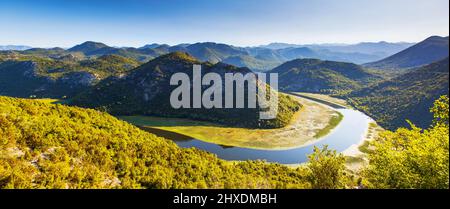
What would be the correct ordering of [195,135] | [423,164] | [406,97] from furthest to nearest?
[406,97] < [195,135] < [423,164]

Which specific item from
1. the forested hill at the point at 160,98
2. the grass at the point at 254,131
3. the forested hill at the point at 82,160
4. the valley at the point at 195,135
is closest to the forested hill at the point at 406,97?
the valley at the point at 195,135

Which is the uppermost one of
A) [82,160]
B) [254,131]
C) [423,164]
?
[423,164]

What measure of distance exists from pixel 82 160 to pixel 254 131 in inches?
2972

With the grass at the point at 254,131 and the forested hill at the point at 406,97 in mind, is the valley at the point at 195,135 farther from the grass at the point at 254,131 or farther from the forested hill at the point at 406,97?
the forested hill at the point at 406,97

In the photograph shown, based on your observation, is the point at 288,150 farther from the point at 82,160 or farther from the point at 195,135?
the point at 82,160

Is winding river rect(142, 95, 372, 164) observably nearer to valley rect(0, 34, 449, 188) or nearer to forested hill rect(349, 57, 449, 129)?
valley rect(0, 34, 449, 188)

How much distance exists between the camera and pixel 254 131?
94375 mm

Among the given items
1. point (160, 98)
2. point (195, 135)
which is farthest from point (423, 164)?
point (160, 98)

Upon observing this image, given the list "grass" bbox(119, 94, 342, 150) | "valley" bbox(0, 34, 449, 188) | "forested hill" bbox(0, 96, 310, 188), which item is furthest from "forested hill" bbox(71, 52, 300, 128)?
"forested hill" bbox(0, 96, 310, 188)

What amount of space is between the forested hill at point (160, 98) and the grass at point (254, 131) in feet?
20.6

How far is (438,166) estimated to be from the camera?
1425cm
